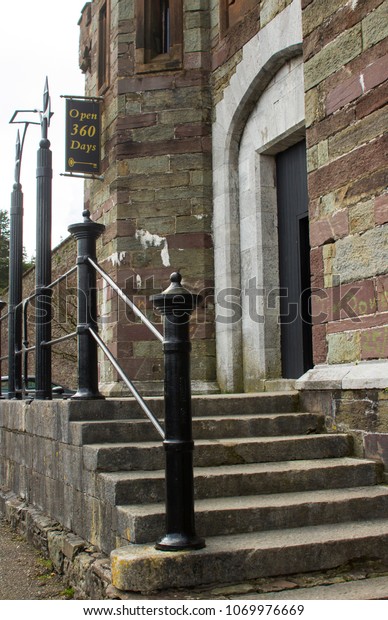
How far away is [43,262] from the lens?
246 inches

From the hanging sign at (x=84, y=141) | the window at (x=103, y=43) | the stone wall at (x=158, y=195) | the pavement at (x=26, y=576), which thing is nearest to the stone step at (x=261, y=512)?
the pavement at (x=26, y=576)

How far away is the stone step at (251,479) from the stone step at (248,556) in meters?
0.41

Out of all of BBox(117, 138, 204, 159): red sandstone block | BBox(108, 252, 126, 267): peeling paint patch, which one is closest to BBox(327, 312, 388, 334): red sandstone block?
BBox(108, 252, 126, 267): peeling paint patch

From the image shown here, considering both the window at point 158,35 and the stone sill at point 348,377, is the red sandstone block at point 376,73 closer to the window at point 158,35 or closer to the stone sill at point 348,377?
the stone sill at point 348,377

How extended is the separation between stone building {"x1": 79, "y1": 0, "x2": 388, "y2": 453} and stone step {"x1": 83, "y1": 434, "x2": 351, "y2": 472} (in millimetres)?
299

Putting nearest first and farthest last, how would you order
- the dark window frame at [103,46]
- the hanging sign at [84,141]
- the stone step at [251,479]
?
the stone step at [251,479] → the hanging sign at [84,141] → the dark window frame at [103,46]

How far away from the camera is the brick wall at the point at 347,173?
484cm

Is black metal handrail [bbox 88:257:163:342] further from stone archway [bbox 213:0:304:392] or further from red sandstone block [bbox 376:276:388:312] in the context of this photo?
stone archway [bbox 213:0:304:392]

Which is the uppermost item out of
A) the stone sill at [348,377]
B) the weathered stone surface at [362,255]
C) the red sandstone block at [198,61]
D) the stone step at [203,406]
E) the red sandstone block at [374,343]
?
the red sandstone block at [198,61]

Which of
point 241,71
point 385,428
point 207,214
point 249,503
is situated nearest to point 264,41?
point 241,71

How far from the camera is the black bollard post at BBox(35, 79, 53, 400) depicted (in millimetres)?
6016

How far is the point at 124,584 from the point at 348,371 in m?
2.32

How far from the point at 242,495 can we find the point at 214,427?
737 mm
